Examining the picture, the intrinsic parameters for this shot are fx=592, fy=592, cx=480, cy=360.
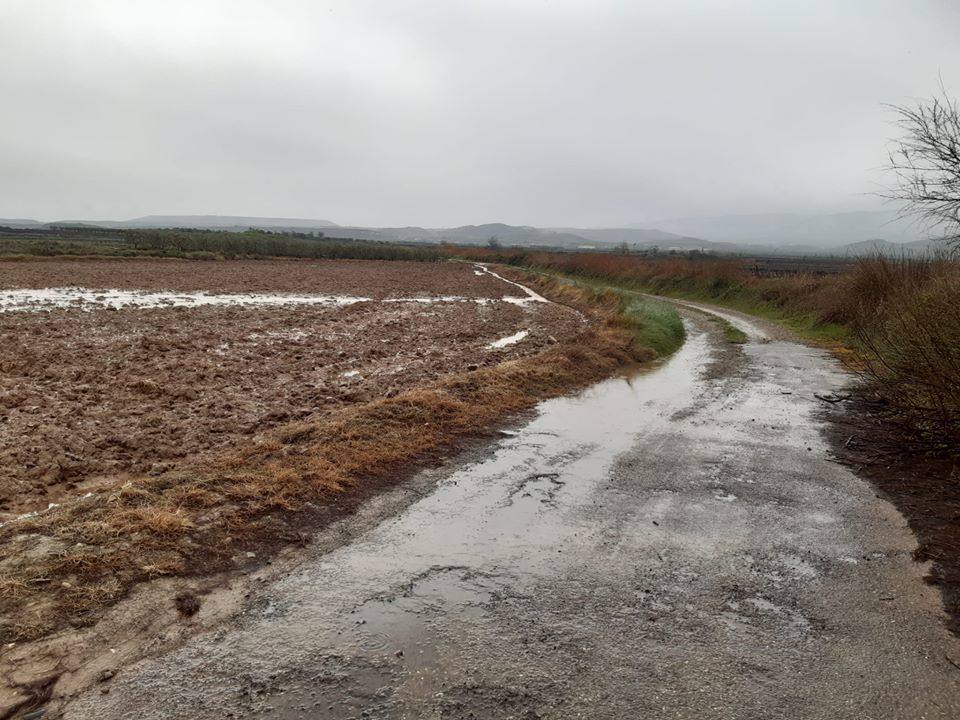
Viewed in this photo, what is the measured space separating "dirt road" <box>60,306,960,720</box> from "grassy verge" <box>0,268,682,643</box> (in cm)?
62

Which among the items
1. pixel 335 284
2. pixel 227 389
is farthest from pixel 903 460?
pixel 335 284

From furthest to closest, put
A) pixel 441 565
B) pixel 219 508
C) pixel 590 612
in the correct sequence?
pixel 219 508 → pixel 441 565 → pixel 590 612

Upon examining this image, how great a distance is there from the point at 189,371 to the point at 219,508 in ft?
22.4

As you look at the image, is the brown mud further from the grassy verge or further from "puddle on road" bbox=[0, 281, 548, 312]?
"puddle on road" bbox=[0, 281, 548, 312]

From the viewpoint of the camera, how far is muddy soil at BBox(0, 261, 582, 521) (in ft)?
24.6

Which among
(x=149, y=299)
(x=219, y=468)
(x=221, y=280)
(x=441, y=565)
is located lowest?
(x=441, y=565)


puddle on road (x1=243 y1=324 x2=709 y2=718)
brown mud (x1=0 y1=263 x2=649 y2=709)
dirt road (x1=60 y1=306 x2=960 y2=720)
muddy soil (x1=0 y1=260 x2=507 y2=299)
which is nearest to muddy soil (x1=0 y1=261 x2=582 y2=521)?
brown mud (x1=0 y1=263 x2=649 y2=709)

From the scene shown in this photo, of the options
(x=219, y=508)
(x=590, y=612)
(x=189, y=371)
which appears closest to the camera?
(x=590, y=612)

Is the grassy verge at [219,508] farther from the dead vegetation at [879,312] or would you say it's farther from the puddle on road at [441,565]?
the dead vegetation at [879,312]

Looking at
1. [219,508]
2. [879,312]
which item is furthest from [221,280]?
[879,312]

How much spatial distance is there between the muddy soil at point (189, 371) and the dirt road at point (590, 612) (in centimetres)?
345

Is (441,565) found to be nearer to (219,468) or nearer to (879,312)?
(219,468)

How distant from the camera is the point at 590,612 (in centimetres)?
469

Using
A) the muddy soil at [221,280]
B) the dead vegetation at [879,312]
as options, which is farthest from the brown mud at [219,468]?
the muddy soil at [221,280]
